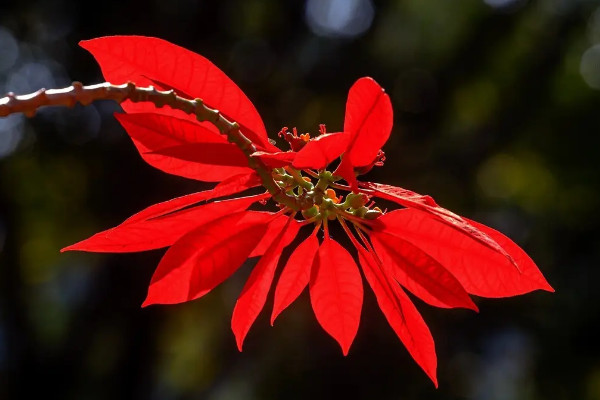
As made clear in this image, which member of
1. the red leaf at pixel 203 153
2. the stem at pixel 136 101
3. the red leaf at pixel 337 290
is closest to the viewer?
the stem at pixel 136 101

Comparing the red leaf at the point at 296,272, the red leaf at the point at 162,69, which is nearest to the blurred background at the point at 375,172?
the red leaf at the point at 296,272

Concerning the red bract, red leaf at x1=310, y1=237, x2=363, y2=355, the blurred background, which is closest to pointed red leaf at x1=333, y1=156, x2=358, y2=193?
the red bract

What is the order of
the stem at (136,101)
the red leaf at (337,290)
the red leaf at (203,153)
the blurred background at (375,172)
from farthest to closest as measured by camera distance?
the blurred background at (375,172)
the red leaf at (337,290)
the red leaf at (203,153)
the stem at (136,101)

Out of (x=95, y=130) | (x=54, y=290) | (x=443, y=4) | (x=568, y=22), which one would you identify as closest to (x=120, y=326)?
(x=54, y=290)

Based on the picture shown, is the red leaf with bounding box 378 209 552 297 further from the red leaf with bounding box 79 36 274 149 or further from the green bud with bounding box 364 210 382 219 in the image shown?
the red leaf with bounding box 79 36 274 149

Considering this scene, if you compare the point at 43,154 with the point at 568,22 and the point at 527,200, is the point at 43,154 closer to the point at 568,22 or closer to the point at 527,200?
the point at 527,200

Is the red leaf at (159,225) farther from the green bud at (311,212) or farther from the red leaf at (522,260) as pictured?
the red leaf at (522,260)

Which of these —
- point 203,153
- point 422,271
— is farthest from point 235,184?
point 422,271

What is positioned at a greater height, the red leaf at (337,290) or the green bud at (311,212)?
the green bud at (311,212)

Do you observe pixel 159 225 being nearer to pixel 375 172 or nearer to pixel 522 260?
pixel 522 260
